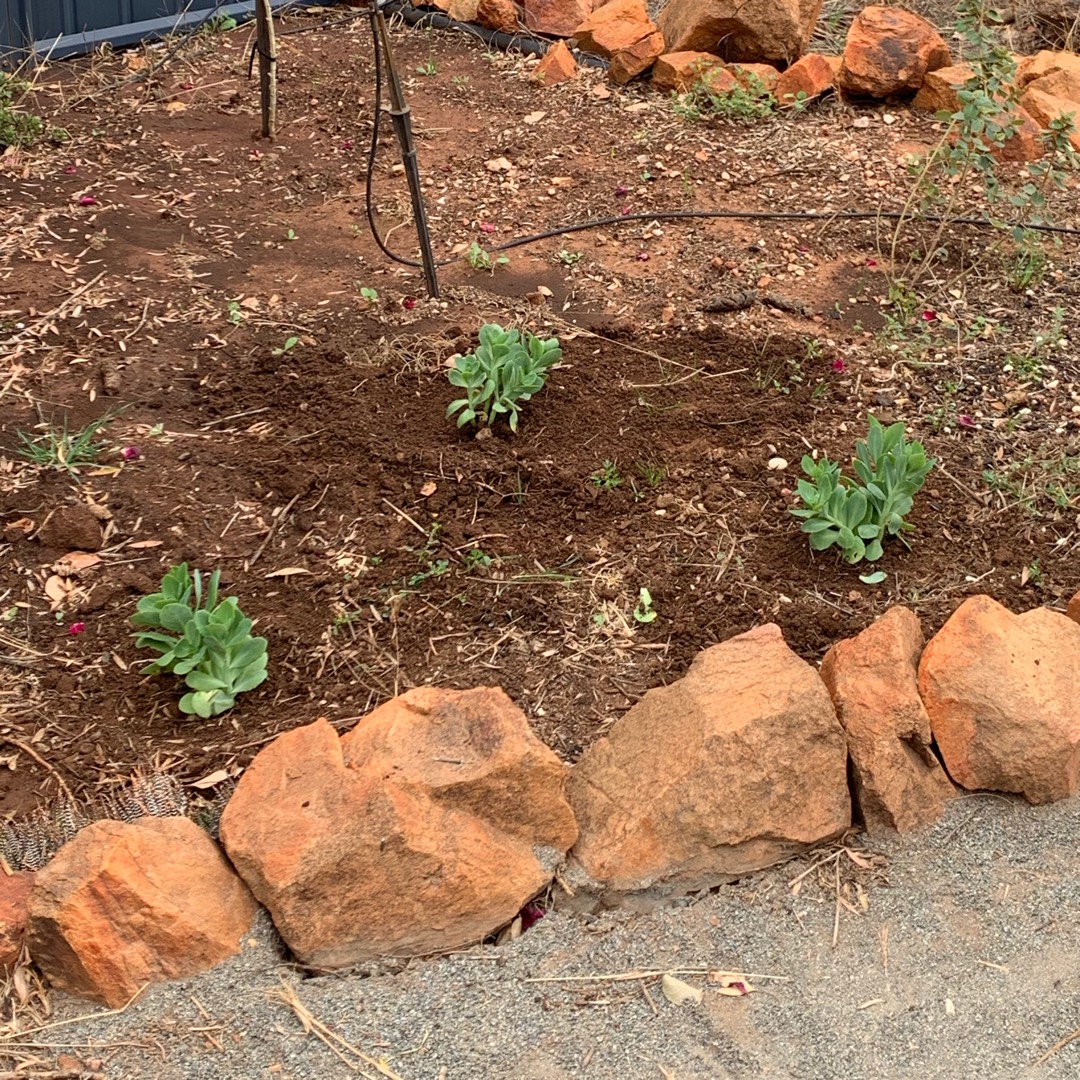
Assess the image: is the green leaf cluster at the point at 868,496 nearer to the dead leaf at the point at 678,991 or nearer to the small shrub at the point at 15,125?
the dead leaf at the point at 678,991

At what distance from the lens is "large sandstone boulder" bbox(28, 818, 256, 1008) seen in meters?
2.04

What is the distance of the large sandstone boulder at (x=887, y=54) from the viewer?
5.24 metres

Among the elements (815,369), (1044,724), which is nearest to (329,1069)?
(1044,724)

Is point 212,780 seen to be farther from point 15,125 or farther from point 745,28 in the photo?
point 745,28

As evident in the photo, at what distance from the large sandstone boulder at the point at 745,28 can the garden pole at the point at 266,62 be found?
6.60ft

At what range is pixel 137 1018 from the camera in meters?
2.04

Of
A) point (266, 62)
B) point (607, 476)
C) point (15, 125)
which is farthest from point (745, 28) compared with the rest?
point (607, 476)

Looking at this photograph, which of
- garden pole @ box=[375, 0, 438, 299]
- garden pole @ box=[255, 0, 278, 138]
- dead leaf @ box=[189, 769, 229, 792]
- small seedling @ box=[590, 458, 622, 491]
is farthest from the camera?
garden pole @ box=[255, 0, 278, 138]

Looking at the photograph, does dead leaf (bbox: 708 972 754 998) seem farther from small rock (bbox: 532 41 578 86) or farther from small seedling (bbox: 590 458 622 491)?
small rock (bbox: 532 41 578 86)

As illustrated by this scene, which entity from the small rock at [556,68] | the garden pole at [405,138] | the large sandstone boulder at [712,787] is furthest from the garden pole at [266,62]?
the large sandstone boulder at [712,787]

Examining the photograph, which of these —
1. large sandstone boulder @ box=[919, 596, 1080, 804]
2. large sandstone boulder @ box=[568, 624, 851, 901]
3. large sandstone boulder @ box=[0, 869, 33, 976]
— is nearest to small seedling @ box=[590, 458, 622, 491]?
large sandstone boulder @ box=[568, 624, 851, 901]

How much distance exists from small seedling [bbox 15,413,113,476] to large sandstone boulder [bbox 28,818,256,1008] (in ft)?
4.26

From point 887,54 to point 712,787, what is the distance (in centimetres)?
410

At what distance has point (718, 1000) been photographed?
210 centimetres
